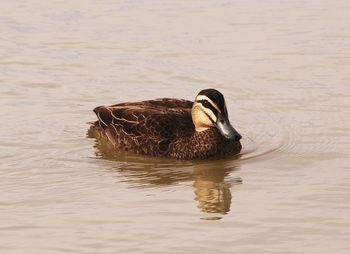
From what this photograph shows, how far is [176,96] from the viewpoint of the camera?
714 inches

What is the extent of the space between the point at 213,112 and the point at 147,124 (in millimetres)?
905

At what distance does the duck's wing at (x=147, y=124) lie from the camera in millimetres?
15547

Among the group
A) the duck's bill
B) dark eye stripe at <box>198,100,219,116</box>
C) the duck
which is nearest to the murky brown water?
the duck

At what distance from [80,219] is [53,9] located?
11.8 metres

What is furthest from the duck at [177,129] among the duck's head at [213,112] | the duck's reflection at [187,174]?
the duck's reflection at [187,174]

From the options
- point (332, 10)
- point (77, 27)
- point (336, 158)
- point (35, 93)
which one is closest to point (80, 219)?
point (336, 158)

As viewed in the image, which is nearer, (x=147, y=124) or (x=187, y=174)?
(x=187, y=174)

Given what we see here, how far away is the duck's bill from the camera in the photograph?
1509 cm

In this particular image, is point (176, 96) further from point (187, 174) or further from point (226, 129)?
point (187, 174)

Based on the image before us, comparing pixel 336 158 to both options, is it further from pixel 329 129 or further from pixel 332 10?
pixel 332 10

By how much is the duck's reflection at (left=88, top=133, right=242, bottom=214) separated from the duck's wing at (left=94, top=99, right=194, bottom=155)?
0.55 ft

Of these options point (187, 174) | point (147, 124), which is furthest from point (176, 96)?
point (187, 174)

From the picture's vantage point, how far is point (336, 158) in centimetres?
1474

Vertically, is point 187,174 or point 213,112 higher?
point 213,112
